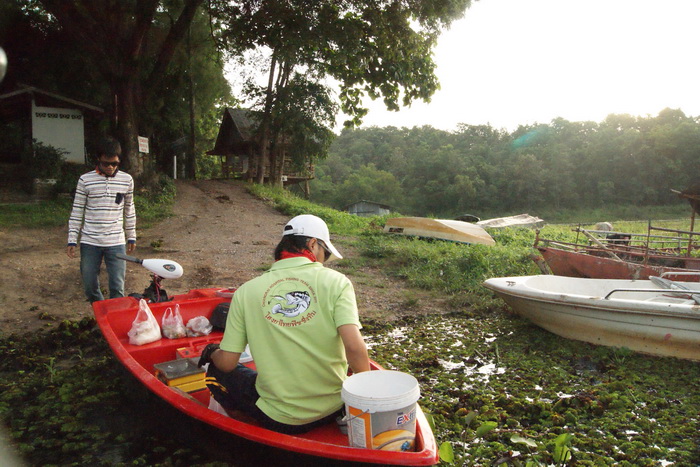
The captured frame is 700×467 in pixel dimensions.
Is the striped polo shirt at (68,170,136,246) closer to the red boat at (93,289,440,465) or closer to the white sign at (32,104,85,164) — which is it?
the red boat at (93,289,440,465)

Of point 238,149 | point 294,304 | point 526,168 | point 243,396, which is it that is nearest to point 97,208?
point 243,396

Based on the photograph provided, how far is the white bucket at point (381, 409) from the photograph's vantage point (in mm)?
2254

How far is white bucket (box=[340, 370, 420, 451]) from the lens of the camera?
2.25 meters

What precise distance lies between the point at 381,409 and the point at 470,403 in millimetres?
2347

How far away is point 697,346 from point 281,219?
1299 centimetres

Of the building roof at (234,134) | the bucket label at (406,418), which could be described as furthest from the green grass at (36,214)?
the building roof at (234,134)

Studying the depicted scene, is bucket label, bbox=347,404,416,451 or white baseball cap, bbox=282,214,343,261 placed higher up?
white baseball cap, bbox=282,214,343,261

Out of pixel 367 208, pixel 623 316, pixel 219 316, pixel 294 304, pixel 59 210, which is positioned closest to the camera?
pixel 294 304

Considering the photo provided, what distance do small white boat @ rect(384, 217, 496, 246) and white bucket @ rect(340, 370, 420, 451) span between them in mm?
11801

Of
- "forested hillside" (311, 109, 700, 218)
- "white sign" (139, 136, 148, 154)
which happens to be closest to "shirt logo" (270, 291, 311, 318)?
"white sign" (139, 136, 148, 154)

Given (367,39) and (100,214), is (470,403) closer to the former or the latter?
(100,214)

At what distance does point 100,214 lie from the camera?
514 cm

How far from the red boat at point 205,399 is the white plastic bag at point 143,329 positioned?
0.17 feet

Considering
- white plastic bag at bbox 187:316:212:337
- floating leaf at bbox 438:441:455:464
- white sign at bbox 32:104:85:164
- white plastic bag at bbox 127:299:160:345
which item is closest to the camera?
floating leaf at bbox 438:441:455:464
